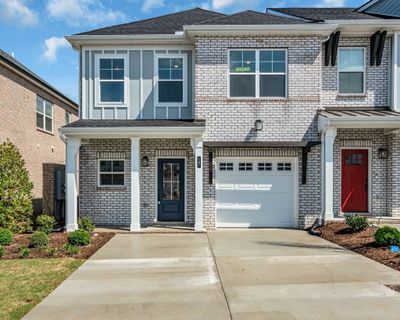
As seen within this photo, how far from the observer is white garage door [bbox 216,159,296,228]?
11555mm

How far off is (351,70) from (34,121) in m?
12.7

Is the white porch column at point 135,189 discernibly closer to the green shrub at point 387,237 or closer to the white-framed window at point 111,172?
the white-framed window at point 111,172

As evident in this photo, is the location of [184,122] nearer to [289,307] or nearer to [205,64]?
[205,64]

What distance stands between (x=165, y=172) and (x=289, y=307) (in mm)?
7841

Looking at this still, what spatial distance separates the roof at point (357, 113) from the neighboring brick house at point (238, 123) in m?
0.06

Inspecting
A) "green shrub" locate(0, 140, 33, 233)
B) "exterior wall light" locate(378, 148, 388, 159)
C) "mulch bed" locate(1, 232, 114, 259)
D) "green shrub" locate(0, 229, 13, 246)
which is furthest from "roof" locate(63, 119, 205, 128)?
"exterior wall light" locate(378, 148, 388, 159)

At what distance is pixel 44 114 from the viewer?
16.7 metres

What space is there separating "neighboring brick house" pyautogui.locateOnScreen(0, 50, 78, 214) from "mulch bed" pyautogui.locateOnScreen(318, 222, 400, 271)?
11.4 m

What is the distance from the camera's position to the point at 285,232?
35.1 ft

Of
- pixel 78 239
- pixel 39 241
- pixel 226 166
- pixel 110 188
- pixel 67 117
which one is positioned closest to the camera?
pixel 39 241

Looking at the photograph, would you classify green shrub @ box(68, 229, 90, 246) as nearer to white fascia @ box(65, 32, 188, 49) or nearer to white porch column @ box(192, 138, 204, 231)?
white porch column @ box(192, 138, 204, 231)

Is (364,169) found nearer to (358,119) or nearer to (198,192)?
(358,119)

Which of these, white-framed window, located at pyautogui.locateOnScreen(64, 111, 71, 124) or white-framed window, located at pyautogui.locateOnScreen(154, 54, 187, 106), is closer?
white-framed window, located at pyautogui.locateOnScreen(154, 54, 187, 106)

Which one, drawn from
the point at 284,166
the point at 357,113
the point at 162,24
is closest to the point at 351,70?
the point at 357,113
